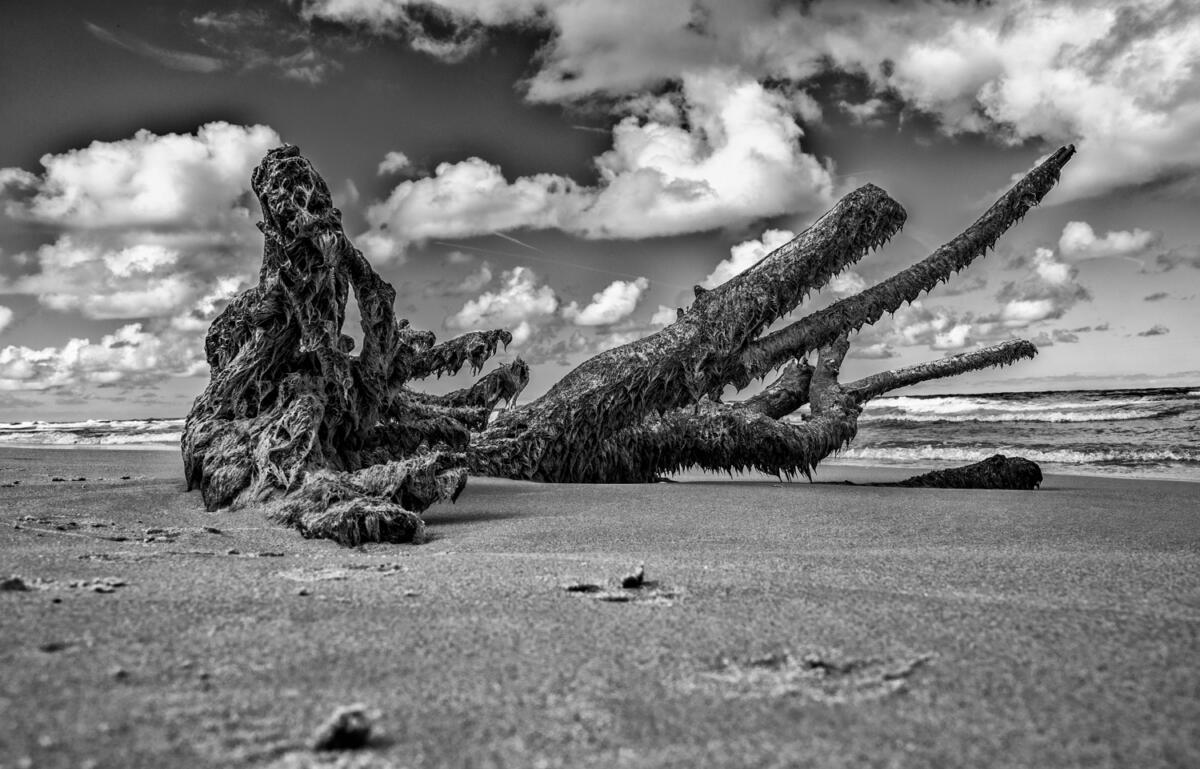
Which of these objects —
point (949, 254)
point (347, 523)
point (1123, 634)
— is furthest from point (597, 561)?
point (949, 254)

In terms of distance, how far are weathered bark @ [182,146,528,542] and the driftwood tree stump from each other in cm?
1

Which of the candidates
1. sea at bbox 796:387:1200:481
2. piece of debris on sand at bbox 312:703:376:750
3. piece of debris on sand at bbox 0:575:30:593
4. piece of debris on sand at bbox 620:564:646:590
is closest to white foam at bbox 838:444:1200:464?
sea at bbox 796:387:1200:481

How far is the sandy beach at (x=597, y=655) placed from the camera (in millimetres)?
1219

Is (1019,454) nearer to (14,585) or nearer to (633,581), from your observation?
(633,581)

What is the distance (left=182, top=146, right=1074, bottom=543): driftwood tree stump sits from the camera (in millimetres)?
4488

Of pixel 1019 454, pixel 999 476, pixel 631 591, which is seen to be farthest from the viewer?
pixel 1019 454

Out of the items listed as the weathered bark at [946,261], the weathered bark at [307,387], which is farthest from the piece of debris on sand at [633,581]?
the weathered bark at [946,261]

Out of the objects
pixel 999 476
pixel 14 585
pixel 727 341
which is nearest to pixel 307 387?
pixel 14 585

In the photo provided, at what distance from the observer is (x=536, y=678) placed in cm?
150

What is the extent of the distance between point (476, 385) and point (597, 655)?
498 centimetres

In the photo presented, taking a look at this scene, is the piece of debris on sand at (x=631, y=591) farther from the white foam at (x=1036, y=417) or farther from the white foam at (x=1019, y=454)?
the white foam at (x=1036, y=417)

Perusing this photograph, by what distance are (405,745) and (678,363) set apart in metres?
5.45

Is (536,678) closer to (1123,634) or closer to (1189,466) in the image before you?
(1123,634)

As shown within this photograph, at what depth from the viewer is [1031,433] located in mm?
17828
